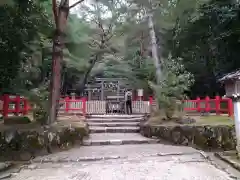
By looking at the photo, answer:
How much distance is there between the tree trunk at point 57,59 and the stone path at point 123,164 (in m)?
1.45

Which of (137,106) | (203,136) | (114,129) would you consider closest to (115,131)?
(114,129)

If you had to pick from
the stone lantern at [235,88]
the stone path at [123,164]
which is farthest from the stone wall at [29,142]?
the stone lantern at [235,88]

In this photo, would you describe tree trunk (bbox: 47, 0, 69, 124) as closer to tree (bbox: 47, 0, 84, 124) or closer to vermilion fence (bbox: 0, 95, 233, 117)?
tree (bbox: 47, 0, 84, 124)

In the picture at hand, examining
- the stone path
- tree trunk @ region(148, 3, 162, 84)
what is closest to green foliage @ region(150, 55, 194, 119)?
the stone path

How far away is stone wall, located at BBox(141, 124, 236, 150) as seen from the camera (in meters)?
6.93

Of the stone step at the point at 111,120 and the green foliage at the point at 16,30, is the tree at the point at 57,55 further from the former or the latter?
the stone step at the point at 111,120

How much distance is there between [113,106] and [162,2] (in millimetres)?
7067

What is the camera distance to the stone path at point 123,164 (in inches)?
183

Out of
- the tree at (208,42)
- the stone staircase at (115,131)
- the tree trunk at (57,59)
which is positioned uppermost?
the tree at (208,42)

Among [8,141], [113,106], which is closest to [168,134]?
[8,141]

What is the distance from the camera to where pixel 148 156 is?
19.9ft

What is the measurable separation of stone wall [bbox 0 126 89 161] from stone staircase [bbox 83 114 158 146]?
3.76 feet

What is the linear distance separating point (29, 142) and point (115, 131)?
4.23 m

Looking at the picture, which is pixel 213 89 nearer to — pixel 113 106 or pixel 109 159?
pixel 113 106
